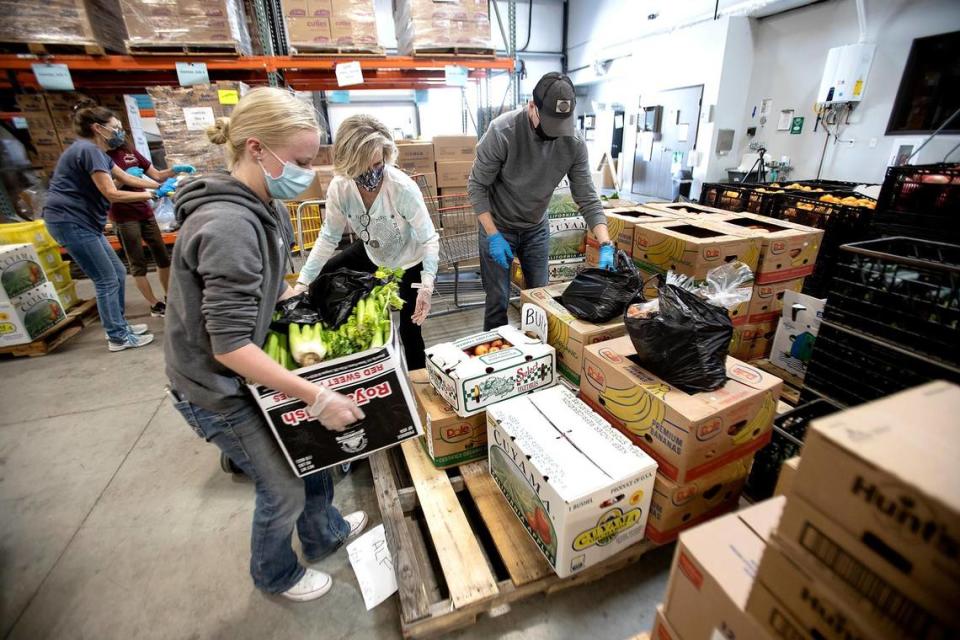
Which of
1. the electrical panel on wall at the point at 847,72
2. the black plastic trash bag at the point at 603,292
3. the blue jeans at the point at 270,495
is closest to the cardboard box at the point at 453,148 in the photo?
the black plastic trash bag at the point at 603,292

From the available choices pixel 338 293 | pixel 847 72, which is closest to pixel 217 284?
pixel 338 293

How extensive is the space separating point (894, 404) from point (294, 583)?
1971 millimetres

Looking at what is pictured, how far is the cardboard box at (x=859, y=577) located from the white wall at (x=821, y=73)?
21.6ft

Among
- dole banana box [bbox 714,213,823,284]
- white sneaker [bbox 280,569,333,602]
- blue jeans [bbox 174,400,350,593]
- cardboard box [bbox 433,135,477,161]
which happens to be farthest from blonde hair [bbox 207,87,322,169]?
cardboard box [bbox 433,135,477,161]

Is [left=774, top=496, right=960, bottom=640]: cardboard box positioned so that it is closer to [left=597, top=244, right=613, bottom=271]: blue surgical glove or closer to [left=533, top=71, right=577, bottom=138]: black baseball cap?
[left=597, top=244, right=613, bottom=271]: blue surgical glove

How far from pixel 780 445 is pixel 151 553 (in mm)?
2856

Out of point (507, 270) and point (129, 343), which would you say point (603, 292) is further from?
point (129, 343)

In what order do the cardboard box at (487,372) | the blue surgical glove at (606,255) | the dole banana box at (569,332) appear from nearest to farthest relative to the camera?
the cardboard box at (487,372) → the dole banana box at (569,332) → the blue surgical glove at (606,255)

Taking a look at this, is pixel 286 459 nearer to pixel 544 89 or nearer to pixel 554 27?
pixel 544 89

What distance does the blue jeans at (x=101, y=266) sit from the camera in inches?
137

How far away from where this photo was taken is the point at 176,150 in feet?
14.2

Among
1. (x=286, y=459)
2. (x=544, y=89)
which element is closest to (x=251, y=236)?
(x=286, y=459)

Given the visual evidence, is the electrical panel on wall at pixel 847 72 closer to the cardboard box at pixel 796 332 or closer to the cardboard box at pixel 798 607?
the cardboard box at pixel 796 332

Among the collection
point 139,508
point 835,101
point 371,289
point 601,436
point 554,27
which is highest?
point 554,27
